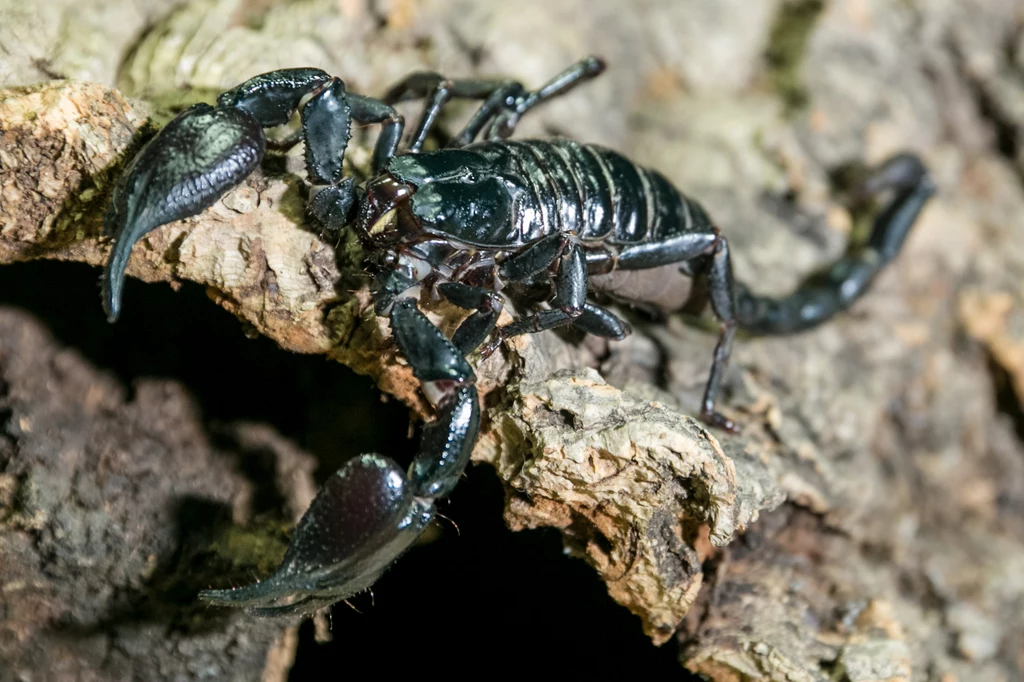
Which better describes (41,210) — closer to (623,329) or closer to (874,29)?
(623,329)

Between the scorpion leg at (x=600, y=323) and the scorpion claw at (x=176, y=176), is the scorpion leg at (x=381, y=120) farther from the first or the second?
the scorpion leg at (x=600, y=323)

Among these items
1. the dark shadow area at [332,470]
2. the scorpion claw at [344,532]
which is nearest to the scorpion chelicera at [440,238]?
the scorpion claw at [344,532]

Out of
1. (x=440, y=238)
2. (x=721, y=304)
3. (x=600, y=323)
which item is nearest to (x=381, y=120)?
(x=440, y=238)

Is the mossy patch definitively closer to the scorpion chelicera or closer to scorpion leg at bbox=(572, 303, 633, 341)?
the scorpion chelicera

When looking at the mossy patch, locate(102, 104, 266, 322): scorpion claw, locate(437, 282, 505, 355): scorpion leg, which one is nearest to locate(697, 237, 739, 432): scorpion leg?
locate(437, 282, 505, 355): scorpion leg

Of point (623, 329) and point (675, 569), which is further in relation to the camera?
point (623, 329)

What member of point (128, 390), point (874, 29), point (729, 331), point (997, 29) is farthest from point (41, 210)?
point (997, 29)
